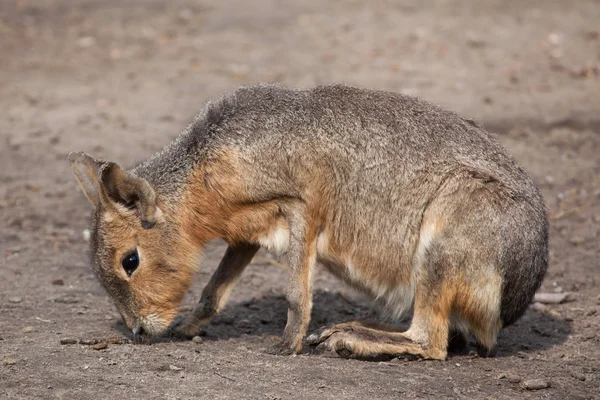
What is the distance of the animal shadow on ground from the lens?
6.52 m

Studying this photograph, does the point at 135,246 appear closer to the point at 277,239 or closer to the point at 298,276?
the point at 277,239

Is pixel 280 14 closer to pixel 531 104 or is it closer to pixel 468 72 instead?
pixel 468 72

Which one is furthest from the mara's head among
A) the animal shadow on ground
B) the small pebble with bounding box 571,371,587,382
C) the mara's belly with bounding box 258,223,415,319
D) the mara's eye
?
the small pebble with bounding box 571,371,587,382

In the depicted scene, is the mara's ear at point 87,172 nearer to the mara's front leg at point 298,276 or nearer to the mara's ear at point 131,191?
the mara's ear at point 131,191

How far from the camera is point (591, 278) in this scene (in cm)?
752

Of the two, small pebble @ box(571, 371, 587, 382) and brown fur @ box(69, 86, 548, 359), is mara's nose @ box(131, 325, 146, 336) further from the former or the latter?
small pebble @ box(571, 371, 587, 382)

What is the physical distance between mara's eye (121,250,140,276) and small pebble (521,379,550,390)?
2576 mm

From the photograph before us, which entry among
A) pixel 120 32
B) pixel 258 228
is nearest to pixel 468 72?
pixel 120 32

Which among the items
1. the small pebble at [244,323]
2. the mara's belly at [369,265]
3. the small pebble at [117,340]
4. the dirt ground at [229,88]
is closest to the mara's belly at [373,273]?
the mara's belly at [369,265]

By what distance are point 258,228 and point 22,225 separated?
11.6 feet

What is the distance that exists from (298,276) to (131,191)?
123 centimetres

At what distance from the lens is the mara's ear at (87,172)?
19.4ft

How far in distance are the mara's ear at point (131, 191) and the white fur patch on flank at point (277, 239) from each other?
751 millimetres

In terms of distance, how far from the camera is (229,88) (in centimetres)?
1112
